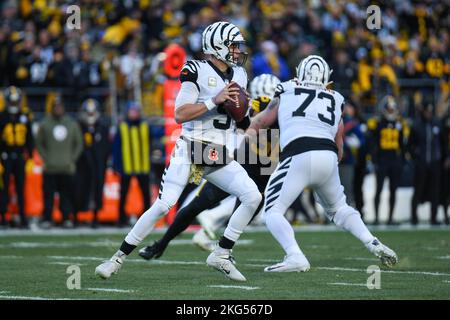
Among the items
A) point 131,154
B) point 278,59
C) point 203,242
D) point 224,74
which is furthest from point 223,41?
point 278,59

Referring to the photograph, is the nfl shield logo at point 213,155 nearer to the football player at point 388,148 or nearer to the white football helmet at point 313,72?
the white football helmet at point 313,72

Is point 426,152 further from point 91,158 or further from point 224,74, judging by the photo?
point 224,74

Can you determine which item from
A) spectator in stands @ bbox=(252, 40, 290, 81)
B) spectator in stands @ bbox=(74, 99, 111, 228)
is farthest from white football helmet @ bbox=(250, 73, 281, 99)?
spectator in stands @ bbox=(252, 40, 290, 81)

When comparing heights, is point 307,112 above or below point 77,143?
above

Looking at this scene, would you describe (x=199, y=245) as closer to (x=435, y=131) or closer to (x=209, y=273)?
(x=209, y=273)

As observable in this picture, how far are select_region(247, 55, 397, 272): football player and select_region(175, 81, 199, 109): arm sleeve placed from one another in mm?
769

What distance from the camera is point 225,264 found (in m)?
8.06

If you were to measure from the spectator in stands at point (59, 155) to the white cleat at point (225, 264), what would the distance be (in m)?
7.56

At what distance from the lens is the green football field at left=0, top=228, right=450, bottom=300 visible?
7.16 meters

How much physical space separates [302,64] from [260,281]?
1906mm

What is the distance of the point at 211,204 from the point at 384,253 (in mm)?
2081

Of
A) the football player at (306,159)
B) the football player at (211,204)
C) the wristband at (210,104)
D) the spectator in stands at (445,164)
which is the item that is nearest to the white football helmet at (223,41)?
the wristband at (210,104)

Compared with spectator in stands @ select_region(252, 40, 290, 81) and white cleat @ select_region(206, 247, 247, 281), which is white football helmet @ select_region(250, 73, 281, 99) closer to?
white cleat @ select_region(206, 247, 247, 281)

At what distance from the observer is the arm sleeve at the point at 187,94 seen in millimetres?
8141
